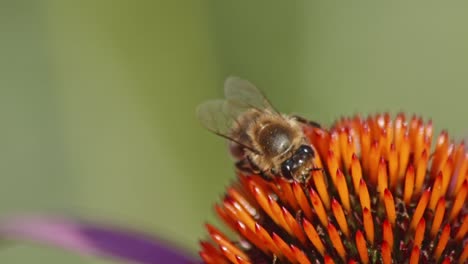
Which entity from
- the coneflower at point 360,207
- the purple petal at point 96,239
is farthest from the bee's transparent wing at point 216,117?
the purple petal at point 96,239

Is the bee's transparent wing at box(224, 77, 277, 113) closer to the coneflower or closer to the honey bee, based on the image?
the honey bee

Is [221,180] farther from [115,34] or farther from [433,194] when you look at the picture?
[433,194]

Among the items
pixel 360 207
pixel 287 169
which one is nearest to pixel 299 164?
pixel 287 169

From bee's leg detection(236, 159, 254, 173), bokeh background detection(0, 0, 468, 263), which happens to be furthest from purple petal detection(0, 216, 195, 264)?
bokeh background detection(0, 0, 468, 263)

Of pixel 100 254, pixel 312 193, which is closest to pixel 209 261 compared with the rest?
pixel 312 193

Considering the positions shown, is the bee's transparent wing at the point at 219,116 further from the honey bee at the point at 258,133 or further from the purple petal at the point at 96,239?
the purple petal at the point at 96,239

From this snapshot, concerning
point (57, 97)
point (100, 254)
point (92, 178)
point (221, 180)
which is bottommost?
point (100, 254)
